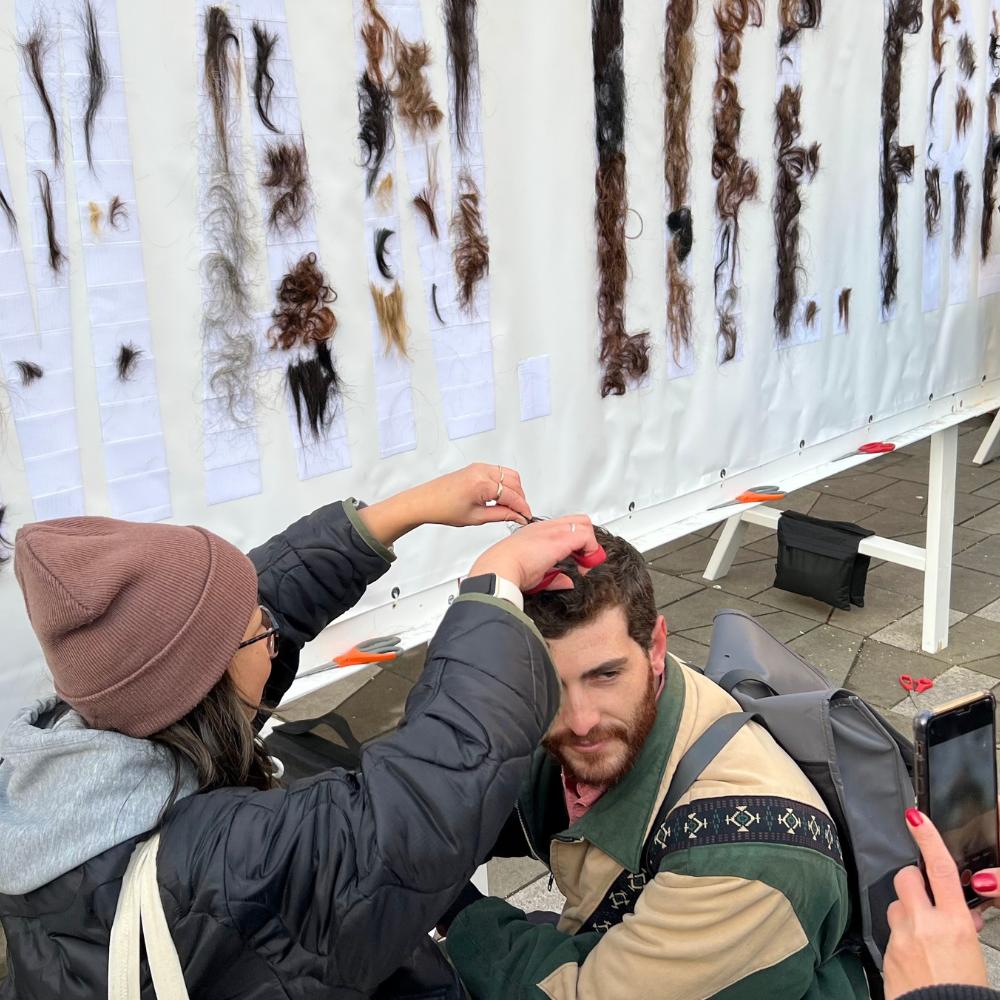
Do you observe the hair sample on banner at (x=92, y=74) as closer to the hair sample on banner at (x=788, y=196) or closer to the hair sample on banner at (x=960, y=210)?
the hair sample on banner at (x=788, y=196)

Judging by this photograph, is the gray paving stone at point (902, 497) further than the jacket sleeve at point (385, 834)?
Yes

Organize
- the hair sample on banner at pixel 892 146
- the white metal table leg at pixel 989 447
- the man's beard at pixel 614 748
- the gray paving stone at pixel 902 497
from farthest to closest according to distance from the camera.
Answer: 1. the white metal table leg at pixel 989 447
2. the gray paving stone at pixel 902 497
3. the hair sample on banner at pixel 892 146
4. the man's beard at pixel 614 748

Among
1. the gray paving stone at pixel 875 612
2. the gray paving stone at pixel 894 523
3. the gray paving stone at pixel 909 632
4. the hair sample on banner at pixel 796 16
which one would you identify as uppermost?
the hair sample on banner at pixel 796 16

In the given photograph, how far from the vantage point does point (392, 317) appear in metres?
2.03

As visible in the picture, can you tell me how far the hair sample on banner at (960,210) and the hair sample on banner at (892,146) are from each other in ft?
1.29

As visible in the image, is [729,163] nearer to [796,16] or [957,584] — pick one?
[796,16]

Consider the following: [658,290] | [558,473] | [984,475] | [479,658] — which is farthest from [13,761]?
[984,475]

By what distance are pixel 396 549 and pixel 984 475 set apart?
511cm

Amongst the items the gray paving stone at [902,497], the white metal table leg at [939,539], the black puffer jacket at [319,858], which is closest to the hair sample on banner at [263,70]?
the black puffer jacket at [319,858]

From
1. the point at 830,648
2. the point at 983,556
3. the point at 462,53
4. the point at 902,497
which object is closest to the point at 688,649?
the point at 830,648

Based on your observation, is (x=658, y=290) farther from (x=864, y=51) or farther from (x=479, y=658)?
(x=479, y=658)

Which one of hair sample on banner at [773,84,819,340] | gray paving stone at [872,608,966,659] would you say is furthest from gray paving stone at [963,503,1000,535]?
hair sample on banner at [773,84,819,340]

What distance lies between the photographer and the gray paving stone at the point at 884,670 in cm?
385

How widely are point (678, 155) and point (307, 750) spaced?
164cm
